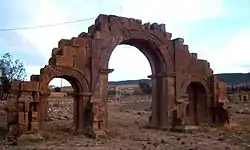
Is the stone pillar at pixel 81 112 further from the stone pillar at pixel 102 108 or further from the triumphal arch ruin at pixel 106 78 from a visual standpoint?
the stone pillar at pixel 102 108

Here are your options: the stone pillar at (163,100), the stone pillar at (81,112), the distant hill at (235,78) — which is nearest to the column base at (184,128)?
the stone pillar at (163,100)

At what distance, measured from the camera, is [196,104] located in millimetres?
20391

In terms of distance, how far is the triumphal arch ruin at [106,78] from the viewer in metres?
15.1

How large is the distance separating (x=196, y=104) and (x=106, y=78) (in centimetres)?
609

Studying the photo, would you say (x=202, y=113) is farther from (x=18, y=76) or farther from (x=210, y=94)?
(x=18, y=76)

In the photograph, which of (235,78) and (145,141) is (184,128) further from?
(235,78)

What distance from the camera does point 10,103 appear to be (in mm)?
14680

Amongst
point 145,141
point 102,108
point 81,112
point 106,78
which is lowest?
point 145,141

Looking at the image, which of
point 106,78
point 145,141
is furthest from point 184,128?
point 106,78

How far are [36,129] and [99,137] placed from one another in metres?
2.52

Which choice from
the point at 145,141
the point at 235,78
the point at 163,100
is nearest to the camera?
the point at 145,141

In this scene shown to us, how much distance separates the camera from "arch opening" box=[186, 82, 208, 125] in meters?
20.1

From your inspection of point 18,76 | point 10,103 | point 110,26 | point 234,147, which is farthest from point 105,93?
point 18,76

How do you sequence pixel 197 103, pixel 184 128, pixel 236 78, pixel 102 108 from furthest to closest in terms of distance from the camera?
pixel 236 78
pixel 197 103
pixel 184 128
pixel 102 108
